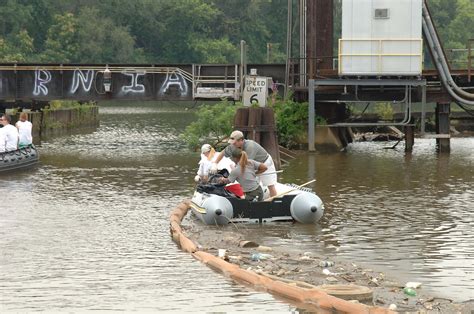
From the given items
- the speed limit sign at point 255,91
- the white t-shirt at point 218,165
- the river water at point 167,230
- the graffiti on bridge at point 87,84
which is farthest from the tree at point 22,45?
the white t-shirt at point 218,165

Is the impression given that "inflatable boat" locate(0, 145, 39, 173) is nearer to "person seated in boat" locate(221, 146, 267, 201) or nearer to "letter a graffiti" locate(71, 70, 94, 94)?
"letter a graffiti" locate(71, 70, 94, 94)

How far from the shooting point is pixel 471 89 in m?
43.0

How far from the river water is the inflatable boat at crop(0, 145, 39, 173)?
1.25 ft

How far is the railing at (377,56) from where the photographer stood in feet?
129

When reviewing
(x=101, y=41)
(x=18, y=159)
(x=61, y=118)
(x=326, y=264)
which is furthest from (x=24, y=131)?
(x=101, y=41)

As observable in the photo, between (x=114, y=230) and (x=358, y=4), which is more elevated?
(x=358, y=4)

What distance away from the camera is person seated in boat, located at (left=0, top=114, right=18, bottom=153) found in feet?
109

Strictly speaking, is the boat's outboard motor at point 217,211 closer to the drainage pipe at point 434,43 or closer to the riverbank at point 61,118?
the drainage pipe at point 434,43

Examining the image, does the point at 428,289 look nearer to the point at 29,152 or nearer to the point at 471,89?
the point at 29,152

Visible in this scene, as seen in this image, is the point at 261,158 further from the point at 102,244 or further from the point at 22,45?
the point at 22,45

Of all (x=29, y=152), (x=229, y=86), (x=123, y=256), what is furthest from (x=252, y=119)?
(x=123, y=256)

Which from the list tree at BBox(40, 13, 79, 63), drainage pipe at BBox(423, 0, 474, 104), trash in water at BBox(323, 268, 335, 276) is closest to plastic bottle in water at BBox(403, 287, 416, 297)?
trash in water at BBox(323, 268, 335, 276)

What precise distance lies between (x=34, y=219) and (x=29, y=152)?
12.1 meters

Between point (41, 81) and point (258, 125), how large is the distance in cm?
1562
